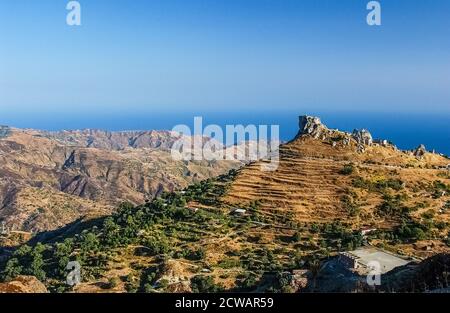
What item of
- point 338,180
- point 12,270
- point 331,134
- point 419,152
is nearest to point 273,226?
point 338,180

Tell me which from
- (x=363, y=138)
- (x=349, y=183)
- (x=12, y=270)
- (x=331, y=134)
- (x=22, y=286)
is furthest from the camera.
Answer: (x=331, y=134)

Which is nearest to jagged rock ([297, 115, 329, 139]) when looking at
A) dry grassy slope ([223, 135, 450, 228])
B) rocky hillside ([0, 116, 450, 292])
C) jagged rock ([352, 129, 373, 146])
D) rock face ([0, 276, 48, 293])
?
rocky hillside ([0, 116, 450, 292])

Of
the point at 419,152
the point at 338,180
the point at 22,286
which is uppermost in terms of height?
the point at 419,152

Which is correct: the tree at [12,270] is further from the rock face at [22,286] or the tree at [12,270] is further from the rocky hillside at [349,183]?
the rock face at [22,286]

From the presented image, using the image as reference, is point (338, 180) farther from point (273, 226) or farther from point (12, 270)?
point (12, 270)

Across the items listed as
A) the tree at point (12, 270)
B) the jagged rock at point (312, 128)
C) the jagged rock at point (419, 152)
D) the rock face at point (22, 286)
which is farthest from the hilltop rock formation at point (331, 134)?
the rock face at point (22, 286)

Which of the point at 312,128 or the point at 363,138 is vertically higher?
the point at 312,128

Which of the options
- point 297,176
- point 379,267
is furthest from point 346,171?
point 379,267
